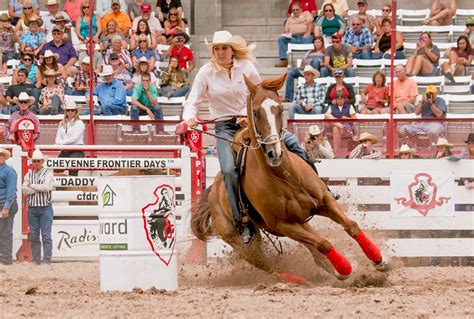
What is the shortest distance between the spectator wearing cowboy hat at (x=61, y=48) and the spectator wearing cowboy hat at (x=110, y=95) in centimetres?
155

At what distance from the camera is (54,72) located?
17.7 meters

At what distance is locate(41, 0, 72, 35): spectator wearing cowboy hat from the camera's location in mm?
20609

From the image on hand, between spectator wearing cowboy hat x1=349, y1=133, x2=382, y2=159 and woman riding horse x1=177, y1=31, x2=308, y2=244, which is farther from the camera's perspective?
spectator wearing cowboy hat x1=349, y1=133, x2=382, y2=159

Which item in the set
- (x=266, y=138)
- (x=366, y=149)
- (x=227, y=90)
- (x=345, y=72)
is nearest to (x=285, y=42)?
(x=345, y=72)

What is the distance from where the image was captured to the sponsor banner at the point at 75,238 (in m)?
14.9

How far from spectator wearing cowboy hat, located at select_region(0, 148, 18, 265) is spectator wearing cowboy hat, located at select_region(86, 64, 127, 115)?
2.67 metres

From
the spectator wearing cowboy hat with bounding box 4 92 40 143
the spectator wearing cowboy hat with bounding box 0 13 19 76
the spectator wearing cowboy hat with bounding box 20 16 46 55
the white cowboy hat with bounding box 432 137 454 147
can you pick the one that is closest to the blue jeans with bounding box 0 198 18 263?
the spectator wearing cowboy hat with bounding box 4 92 40 143

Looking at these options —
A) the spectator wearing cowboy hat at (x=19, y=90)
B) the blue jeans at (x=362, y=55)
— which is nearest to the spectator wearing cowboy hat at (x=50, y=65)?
the spectator wearing cowboy hat at (x=19, y=90)

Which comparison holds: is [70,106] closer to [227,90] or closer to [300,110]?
[300,110]

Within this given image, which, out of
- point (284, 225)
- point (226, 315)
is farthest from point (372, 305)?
point (284, 225)

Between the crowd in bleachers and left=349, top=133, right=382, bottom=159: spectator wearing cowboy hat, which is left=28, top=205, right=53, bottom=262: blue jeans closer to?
the crowd in bleachers

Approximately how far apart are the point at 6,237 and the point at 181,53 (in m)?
5.57

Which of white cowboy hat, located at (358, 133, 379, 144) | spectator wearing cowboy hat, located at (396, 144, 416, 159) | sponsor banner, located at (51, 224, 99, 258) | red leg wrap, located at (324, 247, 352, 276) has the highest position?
white cowboy hat, located at (358, 133, 379, 144)

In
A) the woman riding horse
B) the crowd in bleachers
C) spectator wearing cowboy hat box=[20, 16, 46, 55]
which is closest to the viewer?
the woman riding horse
